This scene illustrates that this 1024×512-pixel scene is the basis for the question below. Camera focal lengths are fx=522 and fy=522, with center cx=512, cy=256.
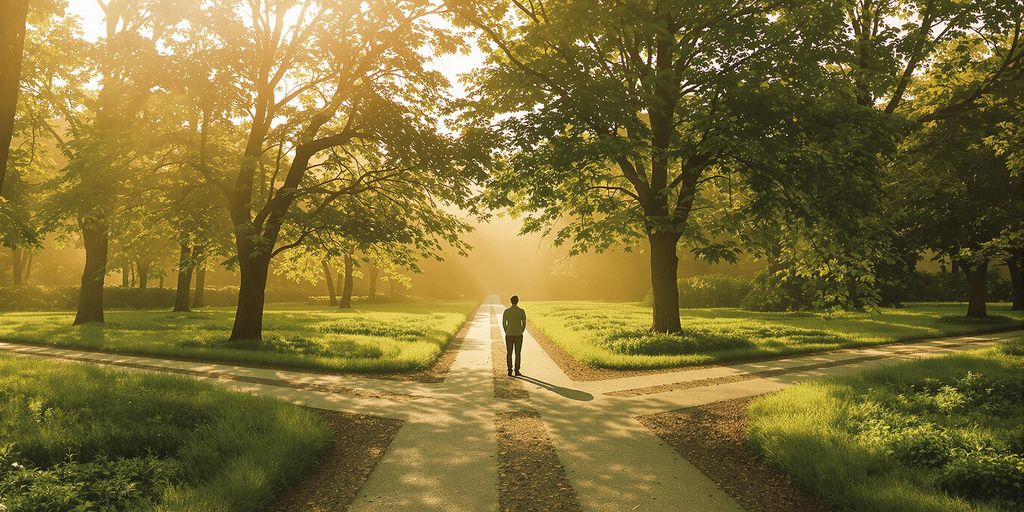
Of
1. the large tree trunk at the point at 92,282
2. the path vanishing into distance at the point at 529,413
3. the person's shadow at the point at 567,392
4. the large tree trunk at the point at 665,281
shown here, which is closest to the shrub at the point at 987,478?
the path vanishing into distance at the point at 529,413

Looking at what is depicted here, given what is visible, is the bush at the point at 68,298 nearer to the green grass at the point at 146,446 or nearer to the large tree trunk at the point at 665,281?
the green grass at the point at 146,446

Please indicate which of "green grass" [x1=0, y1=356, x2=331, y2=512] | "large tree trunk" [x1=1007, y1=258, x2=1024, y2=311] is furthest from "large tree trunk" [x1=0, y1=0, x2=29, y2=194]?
"large tree trunk" [x1=1007, y1=258, x2=1024, y2=311]

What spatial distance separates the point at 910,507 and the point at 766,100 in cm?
857

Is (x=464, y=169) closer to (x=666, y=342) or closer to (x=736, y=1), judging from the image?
(x=666, y=342)

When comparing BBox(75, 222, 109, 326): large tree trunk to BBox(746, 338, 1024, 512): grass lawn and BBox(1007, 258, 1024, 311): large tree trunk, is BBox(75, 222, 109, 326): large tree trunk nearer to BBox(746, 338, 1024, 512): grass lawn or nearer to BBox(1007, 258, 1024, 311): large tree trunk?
BBox(746, 338, 1024, 512): grass lawn

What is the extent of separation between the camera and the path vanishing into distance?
504 cm

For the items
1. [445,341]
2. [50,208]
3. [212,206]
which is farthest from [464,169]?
[50,208]

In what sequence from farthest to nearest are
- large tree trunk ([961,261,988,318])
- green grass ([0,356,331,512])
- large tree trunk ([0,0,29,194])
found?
1. large tree trunk ([961,261,988,318])
2. large tree trunk ([0,0,29,194])
3. green grass ([0,356,331,512])

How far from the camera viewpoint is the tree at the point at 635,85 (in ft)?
36.2

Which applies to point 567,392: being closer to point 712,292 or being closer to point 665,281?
point 665,281

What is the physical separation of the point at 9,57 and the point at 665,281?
1464 cm

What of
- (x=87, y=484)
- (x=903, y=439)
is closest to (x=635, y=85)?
(x=903, y=439)

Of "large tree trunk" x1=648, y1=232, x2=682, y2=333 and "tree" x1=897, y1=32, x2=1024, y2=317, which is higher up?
"tree" x1=897, y1=32, x2=1024, y2=317

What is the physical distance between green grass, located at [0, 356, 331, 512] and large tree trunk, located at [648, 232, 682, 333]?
11.4 meters
